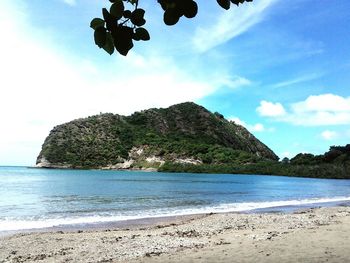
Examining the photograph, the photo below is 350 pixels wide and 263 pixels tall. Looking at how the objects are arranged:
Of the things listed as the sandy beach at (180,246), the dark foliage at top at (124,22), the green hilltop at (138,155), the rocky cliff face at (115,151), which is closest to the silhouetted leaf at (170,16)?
the dark foliage at top at (124,22)

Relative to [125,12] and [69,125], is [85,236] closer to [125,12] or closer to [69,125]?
[125,12]

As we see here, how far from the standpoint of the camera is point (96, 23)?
2.77 metres

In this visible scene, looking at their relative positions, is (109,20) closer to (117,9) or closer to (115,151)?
(117,9)

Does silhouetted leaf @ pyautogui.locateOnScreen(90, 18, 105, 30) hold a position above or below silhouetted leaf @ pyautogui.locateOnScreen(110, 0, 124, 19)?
below

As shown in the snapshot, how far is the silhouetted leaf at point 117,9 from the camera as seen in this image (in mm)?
2805

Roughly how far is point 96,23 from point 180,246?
1195 cm

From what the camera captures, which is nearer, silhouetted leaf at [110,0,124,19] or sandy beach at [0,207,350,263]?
silhouetted leaf at [110,0,124,19]

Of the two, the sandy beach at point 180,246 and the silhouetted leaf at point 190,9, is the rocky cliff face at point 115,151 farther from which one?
the silhouetted leaf at point 190,9

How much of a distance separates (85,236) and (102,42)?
1528cm

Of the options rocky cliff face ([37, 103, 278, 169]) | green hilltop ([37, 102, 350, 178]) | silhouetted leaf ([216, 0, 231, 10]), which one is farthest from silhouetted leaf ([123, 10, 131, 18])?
rocky cliff face ([37, 103, 278, 169])

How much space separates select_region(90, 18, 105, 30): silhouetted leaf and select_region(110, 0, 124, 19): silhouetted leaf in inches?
3.8

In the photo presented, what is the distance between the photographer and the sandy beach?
11.3 m

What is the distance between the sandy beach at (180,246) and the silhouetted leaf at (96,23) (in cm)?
917

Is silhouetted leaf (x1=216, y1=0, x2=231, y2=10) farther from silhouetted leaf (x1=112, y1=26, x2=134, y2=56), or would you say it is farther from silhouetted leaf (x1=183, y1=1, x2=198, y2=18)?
silhouetted leaf (x1=112, y1=26, x2=134, y2=56)
